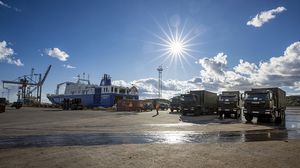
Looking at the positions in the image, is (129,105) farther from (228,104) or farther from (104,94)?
(228,104)

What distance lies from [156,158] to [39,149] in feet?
14.3

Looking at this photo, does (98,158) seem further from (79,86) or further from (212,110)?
(79,86)

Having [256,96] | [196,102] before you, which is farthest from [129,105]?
[256,96]

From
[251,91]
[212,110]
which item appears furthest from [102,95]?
[251,91]

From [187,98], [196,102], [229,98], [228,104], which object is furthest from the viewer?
[187,98]

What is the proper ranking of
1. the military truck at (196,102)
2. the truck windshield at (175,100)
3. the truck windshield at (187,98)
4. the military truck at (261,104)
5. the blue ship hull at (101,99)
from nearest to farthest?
1. the military truck at (261,104)
2. the military truck at (196,102)
3. the truck windshield at (187,98)
4. the truck windshield at (175,100)
5. the blue ship hull at (101,99)

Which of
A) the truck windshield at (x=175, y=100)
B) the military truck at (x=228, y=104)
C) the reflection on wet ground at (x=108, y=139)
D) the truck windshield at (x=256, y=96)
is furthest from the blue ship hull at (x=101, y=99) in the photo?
the reflection on wet ground at (x=108, y=139)

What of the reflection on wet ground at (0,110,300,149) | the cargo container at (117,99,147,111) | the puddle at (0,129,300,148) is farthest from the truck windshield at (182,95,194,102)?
the puddle at (0,129,300,148)

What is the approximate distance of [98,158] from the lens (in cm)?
723

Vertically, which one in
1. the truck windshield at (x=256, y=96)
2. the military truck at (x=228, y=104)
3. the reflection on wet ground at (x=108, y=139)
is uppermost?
the truck windshield at (x=256, y=96)

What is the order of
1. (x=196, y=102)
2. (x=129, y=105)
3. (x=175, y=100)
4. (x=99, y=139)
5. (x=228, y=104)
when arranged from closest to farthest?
(x=99, y=139), (x=228, y=104), (x=196, y=102), (x=175, y=100), (x=129, y=105)

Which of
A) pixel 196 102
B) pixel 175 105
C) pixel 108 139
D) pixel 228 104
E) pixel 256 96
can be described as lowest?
pixel 108 139

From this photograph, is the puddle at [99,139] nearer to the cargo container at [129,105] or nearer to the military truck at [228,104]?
the military truck at [228,104]

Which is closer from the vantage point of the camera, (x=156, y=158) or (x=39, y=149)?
(x=156, y=158)
